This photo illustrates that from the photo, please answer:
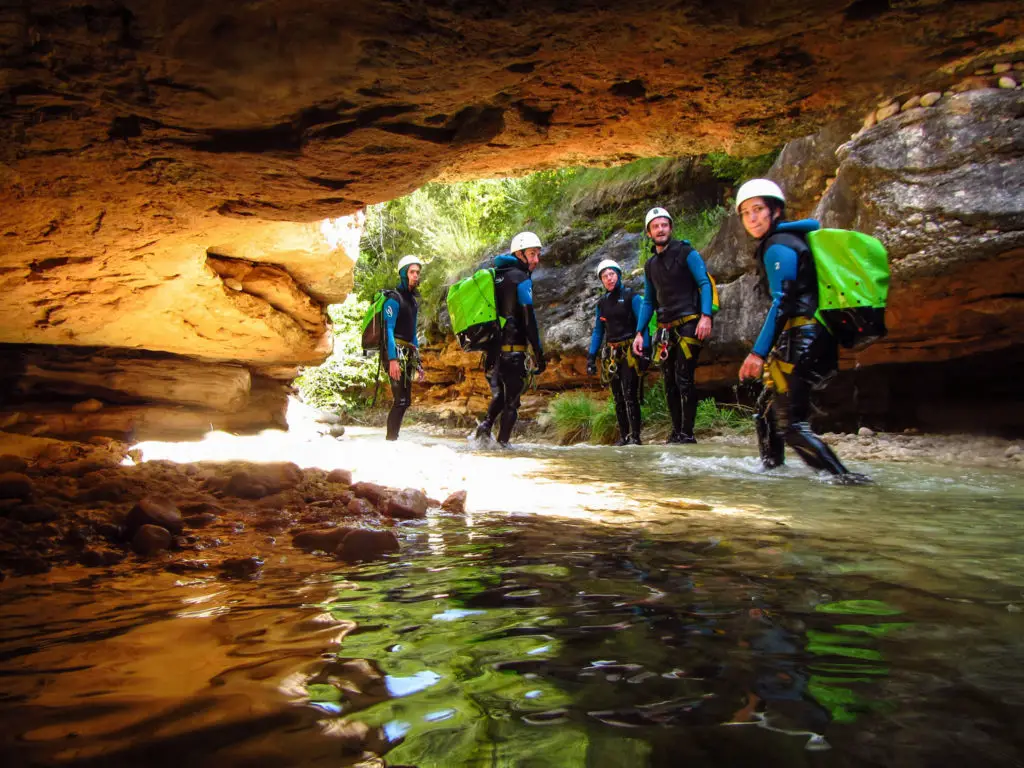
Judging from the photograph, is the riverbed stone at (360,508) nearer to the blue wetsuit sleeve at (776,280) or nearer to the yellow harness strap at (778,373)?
the blue wetsuit sleeve at (776,280)

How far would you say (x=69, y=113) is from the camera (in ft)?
6.76

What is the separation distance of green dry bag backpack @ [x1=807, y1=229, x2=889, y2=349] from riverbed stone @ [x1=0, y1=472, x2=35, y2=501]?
13.7 feet

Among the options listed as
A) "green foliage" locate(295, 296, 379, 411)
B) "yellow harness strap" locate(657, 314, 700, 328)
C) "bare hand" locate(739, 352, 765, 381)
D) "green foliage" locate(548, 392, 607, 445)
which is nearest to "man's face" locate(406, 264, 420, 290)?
"yellow harness strap" locate(657, 314, 700, 328)

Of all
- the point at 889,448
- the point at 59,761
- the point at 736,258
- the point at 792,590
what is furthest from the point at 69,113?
the point at 736,258

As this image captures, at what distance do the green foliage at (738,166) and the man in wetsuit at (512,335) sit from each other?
10.4ft

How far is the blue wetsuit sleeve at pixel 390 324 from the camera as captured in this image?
24.1 feet

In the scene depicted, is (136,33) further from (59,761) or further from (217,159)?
(59,761)

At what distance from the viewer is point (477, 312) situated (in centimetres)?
736

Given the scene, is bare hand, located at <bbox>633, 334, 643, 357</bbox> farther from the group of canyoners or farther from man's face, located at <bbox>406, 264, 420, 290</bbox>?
man's face, located at <bbox>406, 264, 420, 290</bbox>

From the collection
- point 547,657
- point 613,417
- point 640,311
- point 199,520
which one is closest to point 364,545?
point 199,520

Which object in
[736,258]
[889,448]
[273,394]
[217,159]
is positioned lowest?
[889,448]

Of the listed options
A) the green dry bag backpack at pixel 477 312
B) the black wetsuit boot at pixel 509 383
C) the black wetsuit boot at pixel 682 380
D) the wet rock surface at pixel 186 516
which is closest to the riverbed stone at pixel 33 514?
the wet rock surface at pixel 186 516

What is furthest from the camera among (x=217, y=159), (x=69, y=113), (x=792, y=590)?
(x=217, y=159)

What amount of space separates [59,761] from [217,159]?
2198 mm
